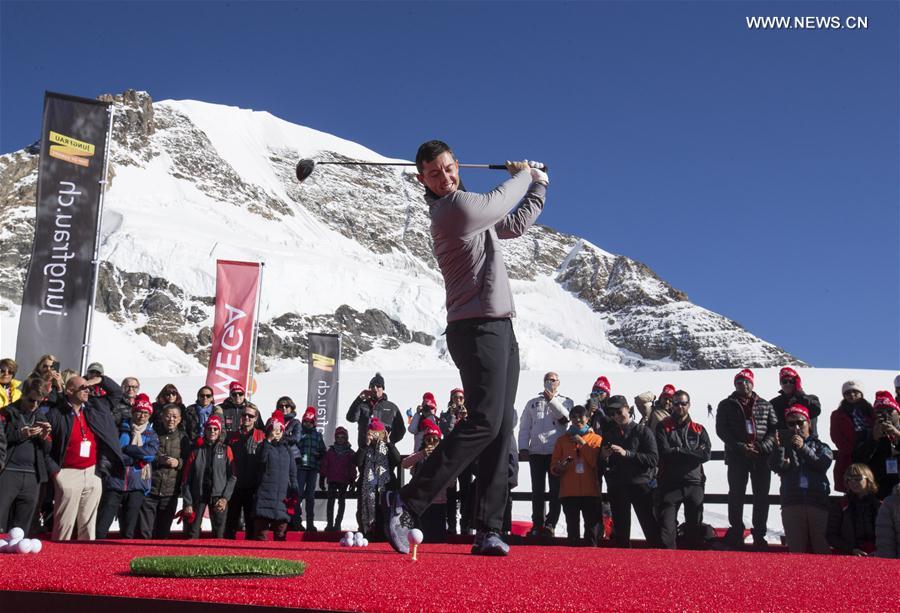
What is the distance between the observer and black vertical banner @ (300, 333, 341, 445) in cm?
1852

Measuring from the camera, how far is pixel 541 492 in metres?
9.62

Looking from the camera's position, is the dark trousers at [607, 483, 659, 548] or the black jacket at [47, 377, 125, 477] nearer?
the black jacket at [47, 377, 125, 477]

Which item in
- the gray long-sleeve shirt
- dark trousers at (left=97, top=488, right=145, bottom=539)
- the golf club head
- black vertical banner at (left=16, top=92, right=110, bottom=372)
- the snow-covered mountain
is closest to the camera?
the gray long-sleeve shirt

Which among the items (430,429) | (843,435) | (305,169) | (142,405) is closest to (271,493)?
(142,405)

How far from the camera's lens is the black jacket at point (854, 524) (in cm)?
708

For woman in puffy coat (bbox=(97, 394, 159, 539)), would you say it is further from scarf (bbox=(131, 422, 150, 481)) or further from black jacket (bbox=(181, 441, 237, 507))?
black jacket (bbox=(181, 441, 237, 507))

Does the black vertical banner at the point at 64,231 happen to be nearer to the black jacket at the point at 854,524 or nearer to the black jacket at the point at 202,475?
the black jacket at the point at 202,475

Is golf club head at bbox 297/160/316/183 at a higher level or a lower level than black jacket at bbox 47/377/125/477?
higher

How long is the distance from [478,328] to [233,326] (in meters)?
11.0

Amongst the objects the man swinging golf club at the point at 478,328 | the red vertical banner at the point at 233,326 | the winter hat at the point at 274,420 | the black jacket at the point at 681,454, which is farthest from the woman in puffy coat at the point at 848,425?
the red vertical banner at the point at 233,326

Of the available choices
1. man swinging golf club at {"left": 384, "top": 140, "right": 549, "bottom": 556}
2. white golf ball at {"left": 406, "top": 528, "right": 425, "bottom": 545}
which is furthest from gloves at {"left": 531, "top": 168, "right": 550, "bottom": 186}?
white golf ball at {"left": 406, "top": 528, "right": 425, "bottom": 545}

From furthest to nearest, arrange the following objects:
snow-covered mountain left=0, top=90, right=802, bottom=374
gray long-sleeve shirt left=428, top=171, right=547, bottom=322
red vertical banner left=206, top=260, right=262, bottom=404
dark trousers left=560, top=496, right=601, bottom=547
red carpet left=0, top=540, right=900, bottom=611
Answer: snow-covered mountain left=0, top=90, right=802, bottom=374 < red vertical banner left=206, top=260, right=262, bottom=404 < dark trousers left=560, top=496, right=601, bottom=547 < gray long-sleeve shirt left=428, top=171, right=547, bottom=322 < red carpet left=0, top=540, right=900, bottom=611

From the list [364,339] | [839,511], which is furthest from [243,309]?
[364,339]

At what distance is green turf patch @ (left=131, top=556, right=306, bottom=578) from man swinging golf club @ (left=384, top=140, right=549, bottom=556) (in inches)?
45.6
